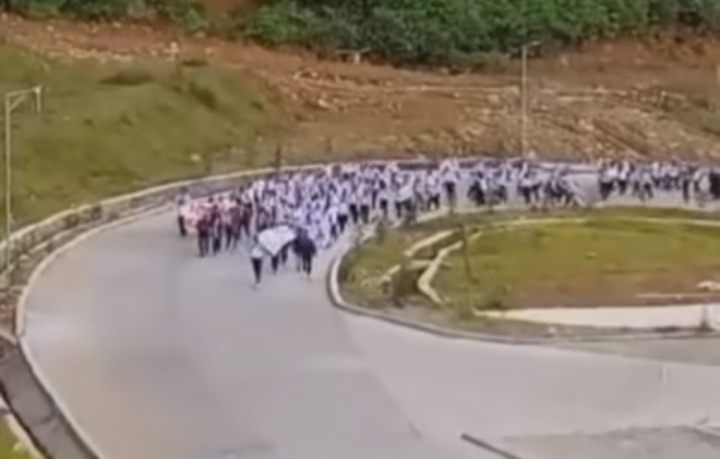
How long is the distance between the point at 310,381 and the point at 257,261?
30.4ft

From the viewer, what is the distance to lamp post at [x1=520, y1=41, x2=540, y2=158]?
61.9m

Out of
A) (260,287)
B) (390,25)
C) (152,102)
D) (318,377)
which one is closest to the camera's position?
(318,377)

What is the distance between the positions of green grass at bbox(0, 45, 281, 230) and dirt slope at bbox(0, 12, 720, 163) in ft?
6.02

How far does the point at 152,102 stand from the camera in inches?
2219

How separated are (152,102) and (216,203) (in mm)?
12469

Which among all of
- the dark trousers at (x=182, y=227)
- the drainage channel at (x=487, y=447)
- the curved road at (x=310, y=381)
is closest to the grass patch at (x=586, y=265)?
the curved road at (x=310, y=381)

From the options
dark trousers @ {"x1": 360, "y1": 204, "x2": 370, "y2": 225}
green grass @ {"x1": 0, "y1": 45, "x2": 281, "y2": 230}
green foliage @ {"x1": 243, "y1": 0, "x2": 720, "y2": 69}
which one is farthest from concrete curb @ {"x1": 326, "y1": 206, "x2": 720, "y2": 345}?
green foliage @ {"x1": 243, "y1": 0, "x2": 720, "y2": 69}

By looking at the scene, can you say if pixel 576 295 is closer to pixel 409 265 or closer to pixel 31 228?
pixel 409 265

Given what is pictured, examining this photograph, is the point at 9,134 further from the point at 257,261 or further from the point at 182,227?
the point at 257,261

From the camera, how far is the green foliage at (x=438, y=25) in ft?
228

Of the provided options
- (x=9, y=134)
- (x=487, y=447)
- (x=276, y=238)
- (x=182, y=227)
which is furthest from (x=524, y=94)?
(x=487, y=447)

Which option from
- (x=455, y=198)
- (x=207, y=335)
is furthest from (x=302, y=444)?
(x=455, y=198)

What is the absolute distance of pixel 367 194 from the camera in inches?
1940

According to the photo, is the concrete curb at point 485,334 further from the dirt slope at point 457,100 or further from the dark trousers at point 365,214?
the dirt slope at point 457,100
